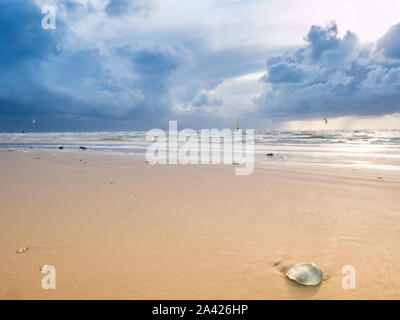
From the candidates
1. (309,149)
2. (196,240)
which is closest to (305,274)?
(196,240)

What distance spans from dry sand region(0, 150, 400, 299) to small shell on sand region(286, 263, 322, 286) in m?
0.05

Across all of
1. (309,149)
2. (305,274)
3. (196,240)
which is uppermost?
(309,149)

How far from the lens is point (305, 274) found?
1.79 metres

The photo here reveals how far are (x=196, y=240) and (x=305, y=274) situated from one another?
998 millimetres

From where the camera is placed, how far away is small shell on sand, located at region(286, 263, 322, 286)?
69.2 inches

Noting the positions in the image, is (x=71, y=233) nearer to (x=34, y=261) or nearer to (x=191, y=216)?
(x=34, y=261)

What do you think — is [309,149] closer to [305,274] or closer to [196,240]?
[196,240]

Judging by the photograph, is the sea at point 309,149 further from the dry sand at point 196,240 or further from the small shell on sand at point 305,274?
the small shell on sand at point 305,274

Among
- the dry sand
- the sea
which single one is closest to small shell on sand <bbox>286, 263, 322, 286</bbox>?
the dry sand

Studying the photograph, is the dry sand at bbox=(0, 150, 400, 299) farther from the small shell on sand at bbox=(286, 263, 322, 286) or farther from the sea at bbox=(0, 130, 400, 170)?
the sea at bbox=(0, 130, 400, 170)

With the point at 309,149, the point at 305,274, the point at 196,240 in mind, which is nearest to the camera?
the point at 305,274

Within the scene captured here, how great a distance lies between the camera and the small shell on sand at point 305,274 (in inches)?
69.2
